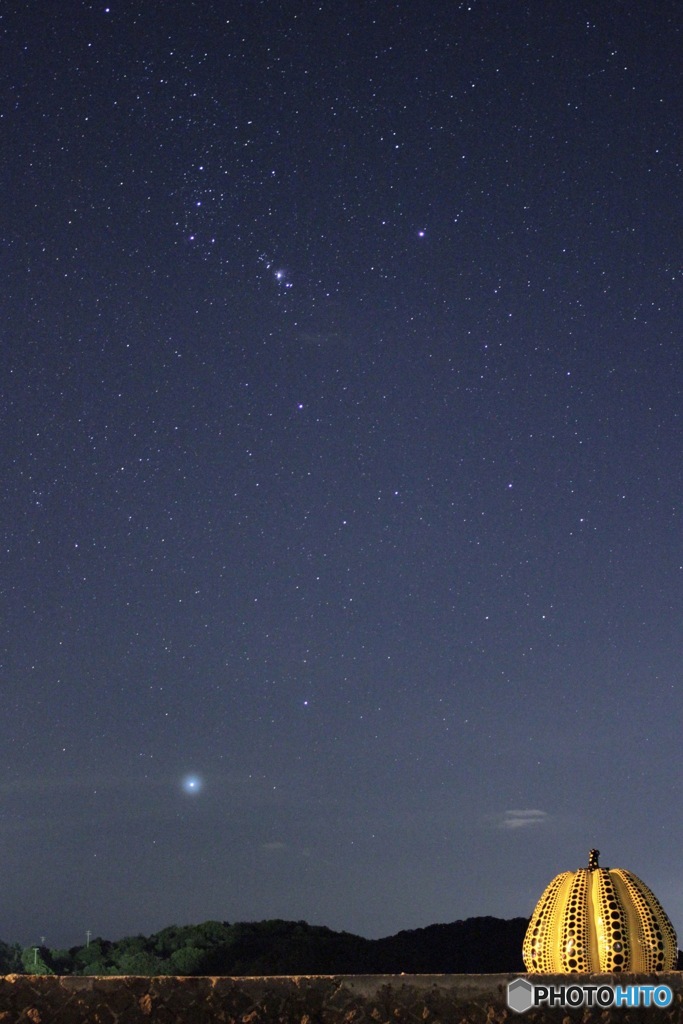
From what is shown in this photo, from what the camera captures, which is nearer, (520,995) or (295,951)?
(520,995)

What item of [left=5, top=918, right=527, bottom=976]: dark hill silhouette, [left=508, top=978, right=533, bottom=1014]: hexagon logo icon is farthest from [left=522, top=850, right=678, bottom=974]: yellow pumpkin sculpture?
[left=5, top=918, right=527, bottom=976]: dark hill silhouette

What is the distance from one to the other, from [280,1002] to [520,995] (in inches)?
56.5

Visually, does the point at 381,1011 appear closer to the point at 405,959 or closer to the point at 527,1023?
the point at 527,1023

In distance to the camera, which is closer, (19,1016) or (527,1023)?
(19,1016)

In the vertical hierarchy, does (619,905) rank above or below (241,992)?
above

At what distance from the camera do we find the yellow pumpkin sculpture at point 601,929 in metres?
8.87

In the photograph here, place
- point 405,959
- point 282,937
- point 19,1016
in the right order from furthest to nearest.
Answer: point 282,937 → point 405,959 → point 19,1016

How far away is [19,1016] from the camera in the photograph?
20.6 ft

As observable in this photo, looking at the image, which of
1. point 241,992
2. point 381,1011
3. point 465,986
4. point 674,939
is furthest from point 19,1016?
point 674,939

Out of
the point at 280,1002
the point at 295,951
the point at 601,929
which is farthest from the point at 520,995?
the point at 295,951

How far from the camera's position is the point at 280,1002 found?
6.58m

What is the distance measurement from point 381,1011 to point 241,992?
0.80 m

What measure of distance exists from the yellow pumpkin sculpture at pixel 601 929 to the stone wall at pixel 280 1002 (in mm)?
1815

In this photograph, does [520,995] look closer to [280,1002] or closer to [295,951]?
[280,1002]
